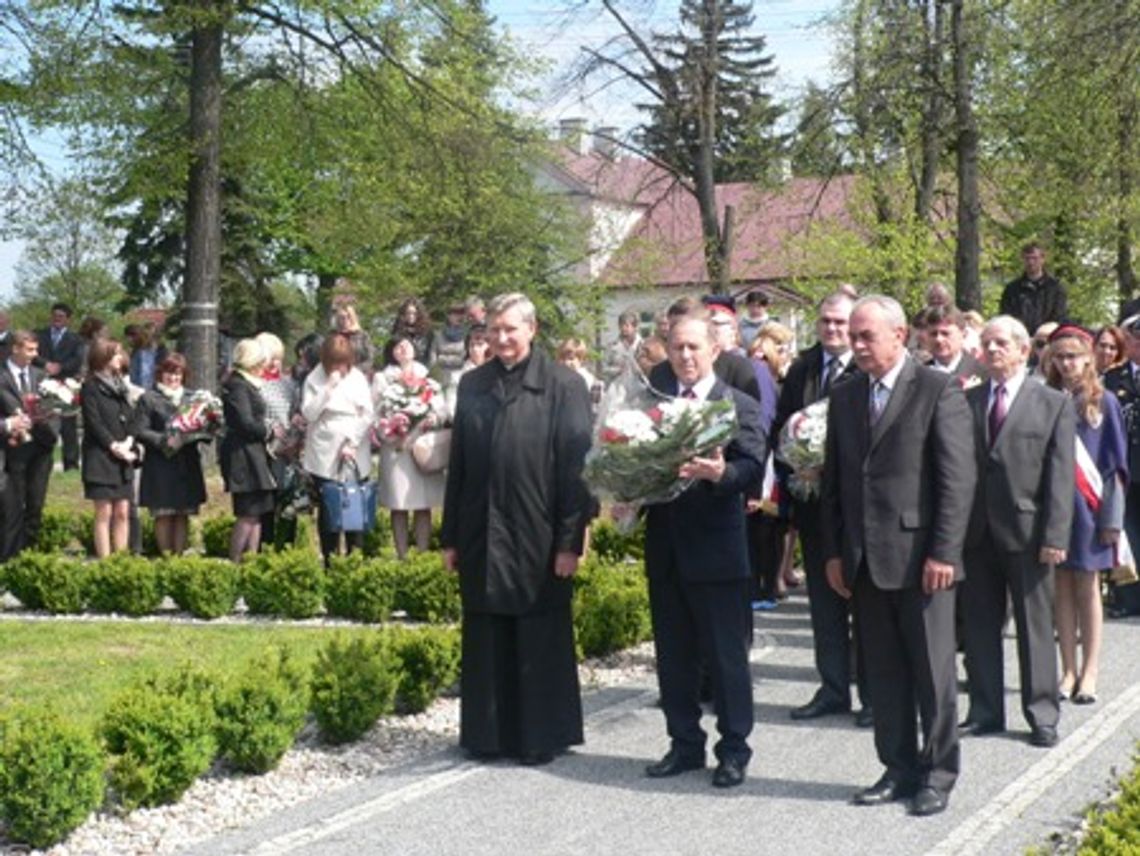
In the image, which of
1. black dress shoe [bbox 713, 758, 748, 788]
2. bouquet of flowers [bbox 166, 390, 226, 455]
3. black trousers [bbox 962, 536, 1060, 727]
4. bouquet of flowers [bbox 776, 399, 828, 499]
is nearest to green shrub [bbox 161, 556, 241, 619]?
bouquet of flowers [bbox 166, 390, 226, 455]

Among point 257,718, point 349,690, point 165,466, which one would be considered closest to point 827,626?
point 349,690

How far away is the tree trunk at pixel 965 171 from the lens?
24.1 metres

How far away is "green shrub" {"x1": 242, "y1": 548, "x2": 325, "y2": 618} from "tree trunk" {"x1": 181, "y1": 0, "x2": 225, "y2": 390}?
402 inches

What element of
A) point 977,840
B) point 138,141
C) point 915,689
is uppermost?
point 138,141

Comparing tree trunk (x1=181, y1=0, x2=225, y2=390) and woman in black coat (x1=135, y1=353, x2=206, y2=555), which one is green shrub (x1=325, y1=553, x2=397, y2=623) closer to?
woman in black coat (x1=135, y1=353, x2=206, y2=555)

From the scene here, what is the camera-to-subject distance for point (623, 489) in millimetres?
7852

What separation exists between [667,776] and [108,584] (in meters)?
6.49

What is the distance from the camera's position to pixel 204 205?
23984mm

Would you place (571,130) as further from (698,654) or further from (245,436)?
(698,654)

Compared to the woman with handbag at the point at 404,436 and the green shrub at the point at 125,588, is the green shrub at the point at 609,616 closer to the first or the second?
the woman with handbag at the point at 404,436

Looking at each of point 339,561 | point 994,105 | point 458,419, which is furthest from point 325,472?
point 994,105

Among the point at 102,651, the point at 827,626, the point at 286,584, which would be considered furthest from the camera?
the point at 286,584

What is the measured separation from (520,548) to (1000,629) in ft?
8.26

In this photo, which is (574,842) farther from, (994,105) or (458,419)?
(994,105)
